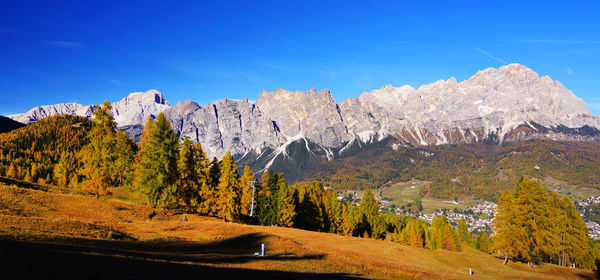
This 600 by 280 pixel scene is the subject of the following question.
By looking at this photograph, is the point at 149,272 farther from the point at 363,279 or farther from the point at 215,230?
the point at 215,230

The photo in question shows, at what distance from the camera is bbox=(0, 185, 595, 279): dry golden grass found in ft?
68.7

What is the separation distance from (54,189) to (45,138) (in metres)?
188

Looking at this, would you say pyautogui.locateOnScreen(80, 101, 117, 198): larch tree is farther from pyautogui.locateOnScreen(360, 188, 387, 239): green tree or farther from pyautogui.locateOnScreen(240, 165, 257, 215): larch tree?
pyautogui.locateOnScreen(360, 188, 387, 239): green tree

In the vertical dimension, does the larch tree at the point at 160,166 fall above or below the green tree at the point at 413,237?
above

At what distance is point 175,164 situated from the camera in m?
48.7

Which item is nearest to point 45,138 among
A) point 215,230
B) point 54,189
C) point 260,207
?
point 54,189

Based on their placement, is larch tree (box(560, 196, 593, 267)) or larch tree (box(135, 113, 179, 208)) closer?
larch tree (box(135, 113, 179, 208))

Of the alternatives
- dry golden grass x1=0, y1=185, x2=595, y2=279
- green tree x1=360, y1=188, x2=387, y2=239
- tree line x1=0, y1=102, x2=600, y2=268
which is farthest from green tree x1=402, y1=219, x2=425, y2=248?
dry golden grass x1=0, y1=185, x2=595, y2=279

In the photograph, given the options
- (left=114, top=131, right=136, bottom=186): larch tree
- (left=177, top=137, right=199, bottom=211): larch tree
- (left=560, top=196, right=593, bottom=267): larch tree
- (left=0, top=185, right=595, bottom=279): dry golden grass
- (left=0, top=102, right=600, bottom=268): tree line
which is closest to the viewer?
(left=0, top=185, right=595, bottom=279): dry golden grass

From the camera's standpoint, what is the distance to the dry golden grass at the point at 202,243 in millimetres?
20938

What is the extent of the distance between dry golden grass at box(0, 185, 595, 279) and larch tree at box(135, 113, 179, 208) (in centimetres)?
281

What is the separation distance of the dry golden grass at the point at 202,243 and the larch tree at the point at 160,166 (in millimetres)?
2812

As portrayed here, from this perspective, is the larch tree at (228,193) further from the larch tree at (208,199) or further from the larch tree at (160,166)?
the larch tree at (160,166)

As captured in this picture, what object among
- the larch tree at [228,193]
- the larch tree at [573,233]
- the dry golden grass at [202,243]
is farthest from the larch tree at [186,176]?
the larch tree at [573,233]
